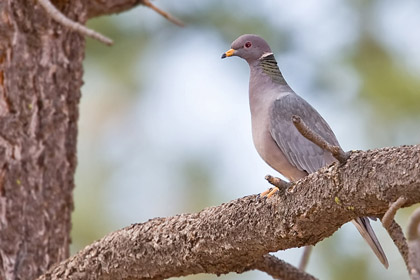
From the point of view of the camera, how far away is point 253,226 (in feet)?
7.67

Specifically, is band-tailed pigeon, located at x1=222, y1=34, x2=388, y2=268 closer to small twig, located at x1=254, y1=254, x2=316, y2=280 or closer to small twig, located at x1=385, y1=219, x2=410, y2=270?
small twig, located at x1=254, y1=254, x2=316, y2=280

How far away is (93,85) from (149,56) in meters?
0.42

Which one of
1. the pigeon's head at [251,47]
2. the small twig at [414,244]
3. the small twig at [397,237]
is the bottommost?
the small twig at [414,244]

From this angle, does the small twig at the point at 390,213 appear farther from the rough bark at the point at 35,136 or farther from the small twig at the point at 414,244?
the rough bark at the point at 35,136

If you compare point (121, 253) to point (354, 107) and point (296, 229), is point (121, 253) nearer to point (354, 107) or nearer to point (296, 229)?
point (296, 229)

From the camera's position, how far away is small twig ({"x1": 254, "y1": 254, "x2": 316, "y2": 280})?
113 inches

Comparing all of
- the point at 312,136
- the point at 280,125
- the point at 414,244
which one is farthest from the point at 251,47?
the point at 414,244

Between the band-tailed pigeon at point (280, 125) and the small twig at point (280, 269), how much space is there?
1.52ft

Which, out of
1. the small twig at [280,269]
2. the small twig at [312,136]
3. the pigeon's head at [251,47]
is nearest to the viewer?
the small twig at [312,136]

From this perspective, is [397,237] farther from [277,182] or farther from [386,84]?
[386,84]

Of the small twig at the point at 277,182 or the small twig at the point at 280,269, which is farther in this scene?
the small twig at the point at 280,269

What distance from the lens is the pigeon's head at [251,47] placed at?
3.46 metres

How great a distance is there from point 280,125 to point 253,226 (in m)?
Result: 1.00

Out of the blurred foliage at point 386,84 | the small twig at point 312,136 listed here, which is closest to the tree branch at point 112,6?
the blurred foliage at point 386,84
